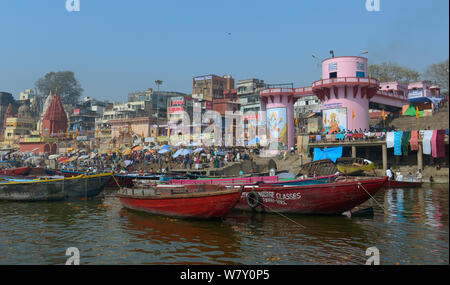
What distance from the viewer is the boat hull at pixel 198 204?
45.1 ft

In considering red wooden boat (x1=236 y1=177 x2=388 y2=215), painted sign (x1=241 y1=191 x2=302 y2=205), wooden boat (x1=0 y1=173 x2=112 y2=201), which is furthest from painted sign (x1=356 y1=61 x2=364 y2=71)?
wooden boat (x1=0 y1=173 x2=112 y2=201)

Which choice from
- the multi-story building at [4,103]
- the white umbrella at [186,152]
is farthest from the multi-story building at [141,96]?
the multi-story building at [4,103]

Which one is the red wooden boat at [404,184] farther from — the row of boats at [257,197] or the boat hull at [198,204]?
the boat hull at [198,204]

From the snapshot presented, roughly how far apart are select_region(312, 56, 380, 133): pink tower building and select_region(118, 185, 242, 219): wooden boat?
2726cm

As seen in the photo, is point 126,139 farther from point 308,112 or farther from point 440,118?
point 440,118

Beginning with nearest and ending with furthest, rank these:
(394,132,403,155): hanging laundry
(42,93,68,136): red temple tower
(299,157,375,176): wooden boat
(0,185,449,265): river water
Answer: (0,185,449,265): river water < (299,157,375,176): wooden boat < (394,132,403,155): hanging laundry < (42,93,68,136): red temple tower

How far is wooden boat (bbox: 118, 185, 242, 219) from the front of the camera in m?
13.8

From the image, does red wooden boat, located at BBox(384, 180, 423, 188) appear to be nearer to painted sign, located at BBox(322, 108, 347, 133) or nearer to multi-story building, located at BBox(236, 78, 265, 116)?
painted sign, located at BBox(322, 108, 347, 133)

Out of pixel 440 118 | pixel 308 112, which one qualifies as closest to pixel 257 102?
pixel 308 112

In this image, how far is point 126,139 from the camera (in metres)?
61.9

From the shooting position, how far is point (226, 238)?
11852 millimetres

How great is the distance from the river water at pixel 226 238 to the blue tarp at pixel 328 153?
16715mm

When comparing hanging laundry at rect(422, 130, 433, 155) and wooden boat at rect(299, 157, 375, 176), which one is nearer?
wooden boat at rect(299, 157, 375, 176)
